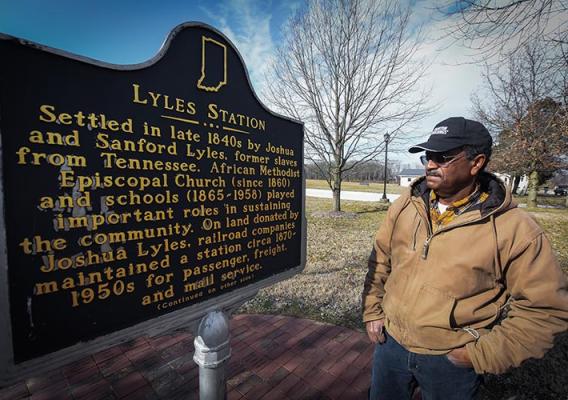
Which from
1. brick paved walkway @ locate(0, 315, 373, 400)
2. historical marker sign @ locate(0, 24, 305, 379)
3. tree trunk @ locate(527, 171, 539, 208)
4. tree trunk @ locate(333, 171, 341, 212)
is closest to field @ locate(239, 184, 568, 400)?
brick paved walkway @ locate(0, 315, 373, 400)

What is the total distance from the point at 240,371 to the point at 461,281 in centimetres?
201

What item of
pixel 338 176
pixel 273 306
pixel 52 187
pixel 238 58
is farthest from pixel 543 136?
pixel 52 187

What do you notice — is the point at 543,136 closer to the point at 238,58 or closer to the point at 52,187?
the point at 238,58

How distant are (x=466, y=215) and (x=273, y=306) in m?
2.83

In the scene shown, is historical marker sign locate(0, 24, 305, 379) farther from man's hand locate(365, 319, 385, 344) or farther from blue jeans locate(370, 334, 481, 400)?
blue jeans locate(370, 334, 481, 400)

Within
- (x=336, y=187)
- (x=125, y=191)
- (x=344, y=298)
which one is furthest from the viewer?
(x=336, y=187)

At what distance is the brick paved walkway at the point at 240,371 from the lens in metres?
2.25

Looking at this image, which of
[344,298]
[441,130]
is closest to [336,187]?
[344,298]

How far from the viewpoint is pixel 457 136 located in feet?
4.86

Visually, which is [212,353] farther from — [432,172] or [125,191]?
[432,172]

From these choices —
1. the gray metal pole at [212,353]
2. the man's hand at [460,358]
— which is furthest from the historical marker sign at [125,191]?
the man's hand at [460,358]

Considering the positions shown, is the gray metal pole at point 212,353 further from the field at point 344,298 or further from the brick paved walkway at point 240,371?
the field at point 344,298

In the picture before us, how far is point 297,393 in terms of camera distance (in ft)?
7.50

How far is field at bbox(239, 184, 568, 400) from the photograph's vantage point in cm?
238
